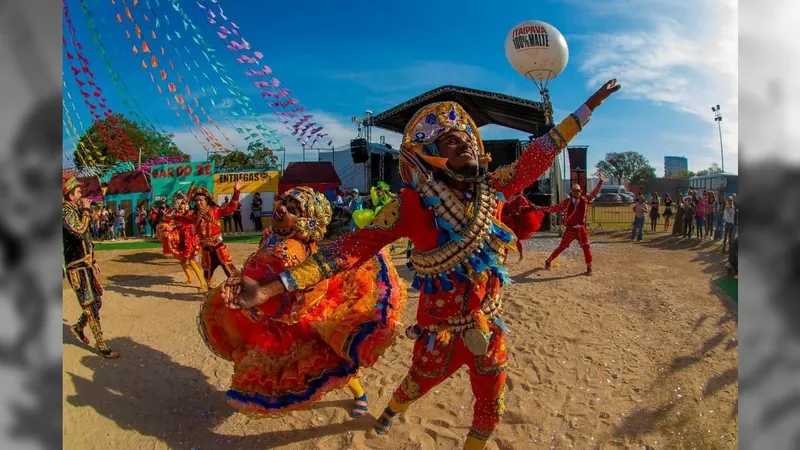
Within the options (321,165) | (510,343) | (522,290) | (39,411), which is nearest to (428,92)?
(321,165)

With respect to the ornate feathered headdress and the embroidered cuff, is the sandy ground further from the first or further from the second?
the embroidered cuff

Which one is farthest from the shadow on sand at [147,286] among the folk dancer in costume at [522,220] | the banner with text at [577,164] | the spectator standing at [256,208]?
the banner with text at [577,164]

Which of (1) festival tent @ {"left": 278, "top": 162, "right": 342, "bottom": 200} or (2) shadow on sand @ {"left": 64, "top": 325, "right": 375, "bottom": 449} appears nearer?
(2) shadow on sand @ {"left": 64, "top": 325, "right": 375, "bottom": 449}

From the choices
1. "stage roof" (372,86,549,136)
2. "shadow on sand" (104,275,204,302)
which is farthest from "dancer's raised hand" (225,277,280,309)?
"stage roof" (372,86,549,136)

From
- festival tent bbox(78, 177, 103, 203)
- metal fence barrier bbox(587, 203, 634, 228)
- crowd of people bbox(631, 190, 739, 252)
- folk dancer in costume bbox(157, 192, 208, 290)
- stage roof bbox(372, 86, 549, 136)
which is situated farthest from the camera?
festival tent bbox(78, 177, 103, 203)

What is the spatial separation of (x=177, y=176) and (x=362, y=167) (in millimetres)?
8376

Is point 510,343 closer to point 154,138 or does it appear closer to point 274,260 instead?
point 274,260

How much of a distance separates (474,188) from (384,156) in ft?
55.4

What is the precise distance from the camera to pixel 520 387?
4.18 m

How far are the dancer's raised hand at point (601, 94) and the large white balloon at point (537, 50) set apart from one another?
9104 mm

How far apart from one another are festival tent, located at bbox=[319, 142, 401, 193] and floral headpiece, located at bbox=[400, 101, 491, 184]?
15.3 metres

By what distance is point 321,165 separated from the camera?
2095 cm

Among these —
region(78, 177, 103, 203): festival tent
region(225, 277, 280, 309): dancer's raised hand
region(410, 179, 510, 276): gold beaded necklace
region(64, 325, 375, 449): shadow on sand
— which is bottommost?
region(64, 325, 375, 449): shadow on sand

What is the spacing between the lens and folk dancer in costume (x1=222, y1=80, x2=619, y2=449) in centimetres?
250
